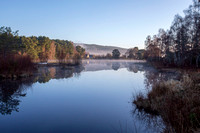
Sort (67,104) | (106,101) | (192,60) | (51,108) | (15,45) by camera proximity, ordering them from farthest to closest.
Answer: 1. (15,45)
2. (192,60)
3. (106,101)
4. (67,104)
5. (51,108)

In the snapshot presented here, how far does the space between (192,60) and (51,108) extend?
29.5 metres

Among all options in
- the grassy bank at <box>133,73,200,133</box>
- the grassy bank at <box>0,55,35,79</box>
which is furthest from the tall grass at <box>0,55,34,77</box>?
the grassy bank at <box>133,73,200,133</box>

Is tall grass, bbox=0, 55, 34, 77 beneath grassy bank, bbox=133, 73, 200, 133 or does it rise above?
above

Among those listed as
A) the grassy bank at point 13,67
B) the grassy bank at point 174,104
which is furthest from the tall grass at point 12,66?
the grassy bank at point 174,104

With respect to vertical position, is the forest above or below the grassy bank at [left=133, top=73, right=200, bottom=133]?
above

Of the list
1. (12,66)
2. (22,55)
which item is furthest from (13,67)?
A: (22,55)

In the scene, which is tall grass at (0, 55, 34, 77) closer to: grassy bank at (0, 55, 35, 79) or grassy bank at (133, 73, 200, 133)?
grassy bank at (0, 55, 35, 79)

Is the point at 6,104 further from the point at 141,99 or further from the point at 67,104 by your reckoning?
the point at 141,99

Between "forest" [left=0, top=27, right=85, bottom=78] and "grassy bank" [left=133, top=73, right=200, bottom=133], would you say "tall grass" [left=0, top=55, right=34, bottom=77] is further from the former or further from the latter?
"grassy bank" [left=133, top=73, right=200, bottom=133]

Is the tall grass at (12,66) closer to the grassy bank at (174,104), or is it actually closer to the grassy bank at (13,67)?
the grassy bank at (13,67)

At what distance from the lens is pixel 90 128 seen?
17.2 feet

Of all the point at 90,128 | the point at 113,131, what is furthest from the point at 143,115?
the point at 90,128

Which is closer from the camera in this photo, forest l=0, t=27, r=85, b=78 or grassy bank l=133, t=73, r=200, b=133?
grassy bank l=133, t=73, r=200, b=133

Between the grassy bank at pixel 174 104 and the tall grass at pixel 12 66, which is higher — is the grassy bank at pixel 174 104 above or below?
below
